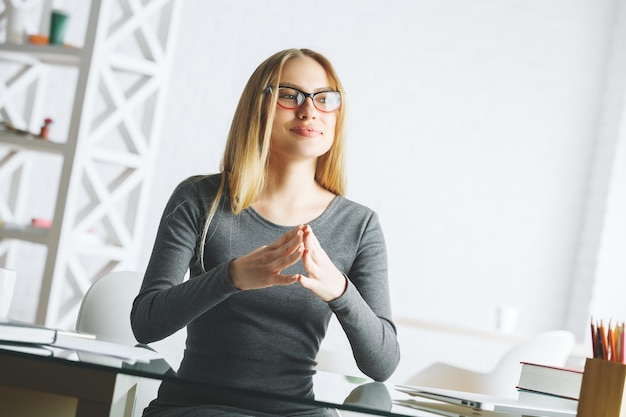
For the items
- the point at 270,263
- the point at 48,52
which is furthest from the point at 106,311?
the point at 48,52

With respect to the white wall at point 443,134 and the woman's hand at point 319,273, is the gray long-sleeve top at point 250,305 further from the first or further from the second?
the white wall at point 443,134

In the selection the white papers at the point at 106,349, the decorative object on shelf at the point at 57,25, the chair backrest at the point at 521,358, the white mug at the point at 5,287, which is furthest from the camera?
the decorative object on shelf at the point at 57,25

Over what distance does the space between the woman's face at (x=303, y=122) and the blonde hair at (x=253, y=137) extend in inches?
0.8

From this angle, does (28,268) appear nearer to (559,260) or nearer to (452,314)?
(452,314)

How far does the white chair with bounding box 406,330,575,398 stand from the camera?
3168 mm

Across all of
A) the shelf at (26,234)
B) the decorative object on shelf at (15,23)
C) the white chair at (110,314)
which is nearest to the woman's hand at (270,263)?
the white chair at (110,314)

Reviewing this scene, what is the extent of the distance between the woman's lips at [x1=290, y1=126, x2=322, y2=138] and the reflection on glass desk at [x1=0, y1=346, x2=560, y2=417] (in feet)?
2.00

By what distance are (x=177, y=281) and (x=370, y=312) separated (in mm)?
383

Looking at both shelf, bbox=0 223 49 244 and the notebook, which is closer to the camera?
the notebook

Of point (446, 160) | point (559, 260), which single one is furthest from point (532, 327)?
point (446, 160)

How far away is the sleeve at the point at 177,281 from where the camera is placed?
1517 mm

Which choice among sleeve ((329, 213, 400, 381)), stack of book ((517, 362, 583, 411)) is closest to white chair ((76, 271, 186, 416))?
sleeve ((329, 213, 400, 381))

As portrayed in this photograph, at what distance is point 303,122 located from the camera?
5.76 ft

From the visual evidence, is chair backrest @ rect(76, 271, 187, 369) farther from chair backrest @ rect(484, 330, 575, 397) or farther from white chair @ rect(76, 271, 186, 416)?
chair backrest @ rect(484, 330, 575, 397)
